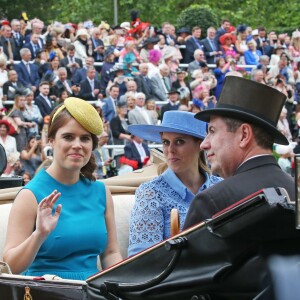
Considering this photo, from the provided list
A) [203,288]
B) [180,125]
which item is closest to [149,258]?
[203,288]

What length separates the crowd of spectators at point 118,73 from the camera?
15828mm

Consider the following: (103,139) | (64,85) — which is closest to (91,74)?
(64,85)

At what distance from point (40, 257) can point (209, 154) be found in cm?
120

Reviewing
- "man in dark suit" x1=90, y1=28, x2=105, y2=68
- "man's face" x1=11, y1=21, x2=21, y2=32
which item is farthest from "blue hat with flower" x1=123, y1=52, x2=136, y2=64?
"man's face" x1=11, y1=21, x2=21, y2=32

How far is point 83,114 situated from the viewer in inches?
188

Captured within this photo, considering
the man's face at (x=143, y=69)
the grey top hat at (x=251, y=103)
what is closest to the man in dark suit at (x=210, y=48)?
the man's face at (x=143, y=69)

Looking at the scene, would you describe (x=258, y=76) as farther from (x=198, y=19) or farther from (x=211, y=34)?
Result: (x=198, y=19)

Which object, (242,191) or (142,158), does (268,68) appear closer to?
(142,158)

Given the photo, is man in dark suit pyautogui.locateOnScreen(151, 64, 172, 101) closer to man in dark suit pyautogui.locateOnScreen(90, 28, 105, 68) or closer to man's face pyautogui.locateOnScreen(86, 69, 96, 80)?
man in dark suit pyautogui.locateOnScreen(90, 28, 105, 68)

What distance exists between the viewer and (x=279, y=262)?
3059mm

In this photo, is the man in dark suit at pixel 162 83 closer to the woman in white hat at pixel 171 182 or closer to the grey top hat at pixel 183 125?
the woman in white hat at pixel 171 182

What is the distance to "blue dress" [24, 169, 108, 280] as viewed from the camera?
4664mm

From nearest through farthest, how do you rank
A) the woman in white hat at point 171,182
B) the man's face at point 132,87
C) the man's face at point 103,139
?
the woman in white hat at point 171,182 → the man's face at point 103,139 → the man's face at point 132,87

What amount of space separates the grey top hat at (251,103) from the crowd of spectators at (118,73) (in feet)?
31.7
